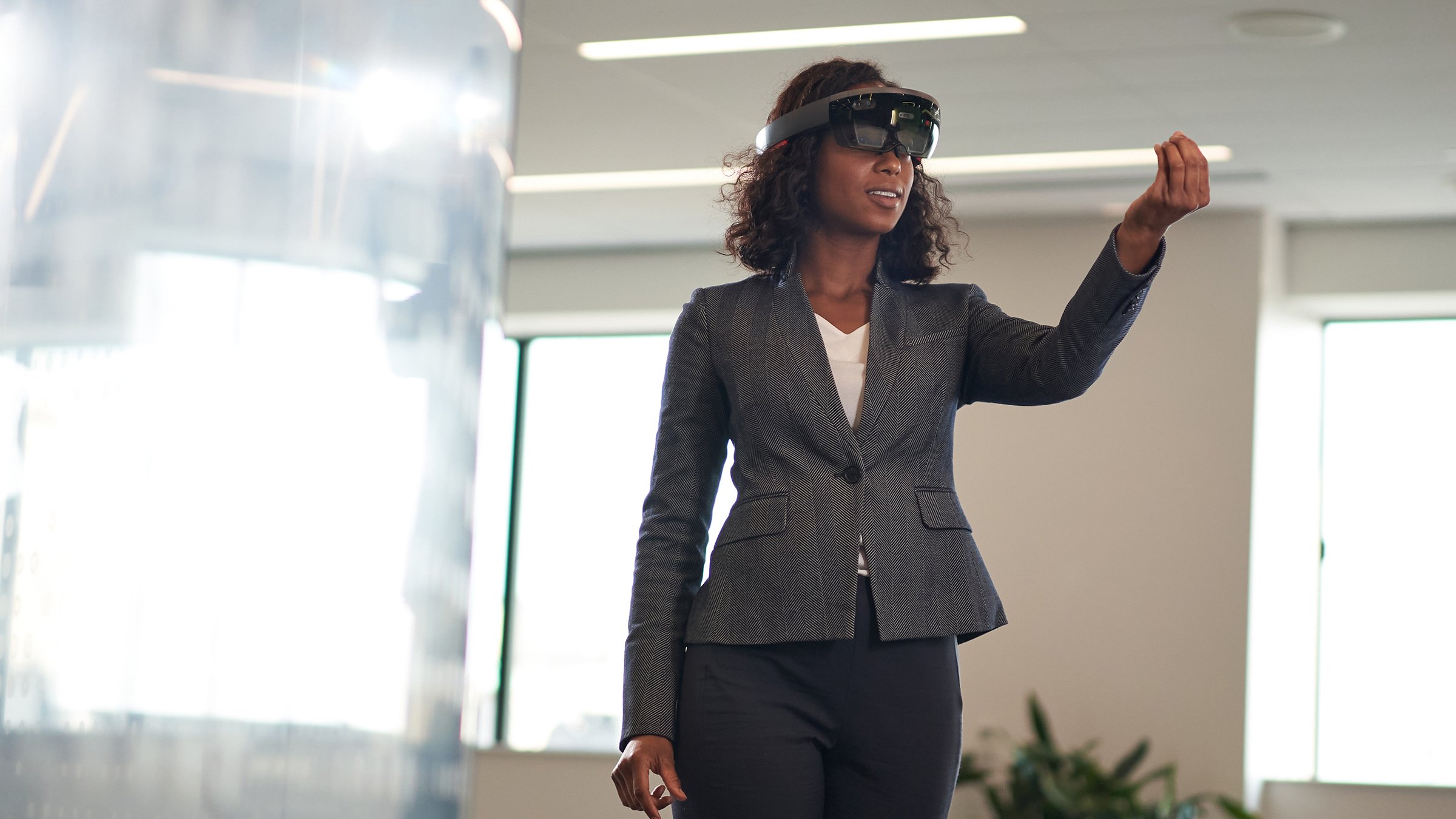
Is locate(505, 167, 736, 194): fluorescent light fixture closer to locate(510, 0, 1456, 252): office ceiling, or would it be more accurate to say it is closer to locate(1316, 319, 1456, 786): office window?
locate(510, 0, 1456, 252): office ceiling

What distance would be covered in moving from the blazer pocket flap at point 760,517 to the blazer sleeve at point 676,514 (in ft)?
0.18

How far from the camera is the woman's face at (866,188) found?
1509 millimetres

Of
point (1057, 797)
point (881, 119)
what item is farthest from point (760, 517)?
point (1057, 797)

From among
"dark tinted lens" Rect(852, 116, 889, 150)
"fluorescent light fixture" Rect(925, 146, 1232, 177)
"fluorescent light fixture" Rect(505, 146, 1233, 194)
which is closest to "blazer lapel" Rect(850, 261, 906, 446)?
"dark tinted lens" Rect(852, 116, 889, 150)

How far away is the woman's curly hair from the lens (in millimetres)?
1576

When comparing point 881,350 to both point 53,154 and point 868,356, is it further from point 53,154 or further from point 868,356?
point 53,154

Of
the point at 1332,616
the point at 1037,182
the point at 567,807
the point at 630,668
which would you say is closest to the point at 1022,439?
the point at 1037,182

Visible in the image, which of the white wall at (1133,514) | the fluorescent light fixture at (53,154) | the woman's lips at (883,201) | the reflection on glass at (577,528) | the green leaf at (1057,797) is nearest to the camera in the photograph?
the fluorescent light fixture at (53,154)

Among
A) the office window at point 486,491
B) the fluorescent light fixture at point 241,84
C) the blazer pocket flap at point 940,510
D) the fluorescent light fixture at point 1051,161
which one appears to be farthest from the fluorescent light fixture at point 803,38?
the fluorescent light fixture at point 241,84

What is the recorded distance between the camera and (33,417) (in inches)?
29.5

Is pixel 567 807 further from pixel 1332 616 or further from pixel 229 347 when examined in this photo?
pixel 229 347

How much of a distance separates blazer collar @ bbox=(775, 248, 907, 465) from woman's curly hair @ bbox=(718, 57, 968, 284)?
51mm

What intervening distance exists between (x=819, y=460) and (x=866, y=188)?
0.29 metres

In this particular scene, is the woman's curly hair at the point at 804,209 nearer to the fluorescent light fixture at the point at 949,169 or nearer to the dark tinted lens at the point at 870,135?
the dark tinted lens at the point at 870,135
